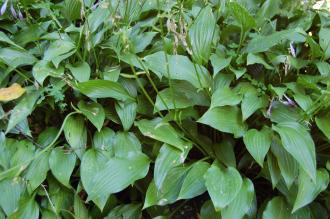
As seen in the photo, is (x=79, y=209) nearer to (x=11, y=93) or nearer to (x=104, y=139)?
(x=104, y=139)

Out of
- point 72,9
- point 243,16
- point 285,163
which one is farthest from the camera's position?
point 72,9

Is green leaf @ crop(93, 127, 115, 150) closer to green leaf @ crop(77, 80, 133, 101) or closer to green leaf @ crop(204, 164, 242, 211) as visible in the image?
green leaf @ crop(77, 80, 133, 101)

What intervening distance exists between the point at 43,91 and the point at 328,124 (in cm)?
145

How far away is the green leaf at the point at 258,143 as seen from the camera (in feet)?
6.29

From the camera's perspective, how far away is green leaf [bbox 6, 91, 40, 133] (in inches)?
83.7

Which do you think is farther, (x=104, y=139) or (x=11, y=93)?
(x=104, y=139)

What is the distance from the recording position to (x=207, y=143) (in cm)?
229

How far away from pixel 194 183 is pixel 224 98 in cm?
44

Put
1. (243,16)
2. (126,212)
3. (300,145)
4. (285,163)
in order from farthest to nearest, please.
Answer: (243,16), (126,212), (285,163), (300,145)

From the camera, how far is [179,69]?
2180mm

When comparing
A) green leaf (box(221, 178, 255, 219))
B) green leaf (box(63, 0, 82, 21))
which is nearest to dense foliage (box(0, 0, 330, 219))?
green leaf (box(221, 178, 255, 219))

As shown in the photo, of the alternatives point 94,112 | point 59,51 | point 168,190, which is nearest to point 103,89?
point 94,112

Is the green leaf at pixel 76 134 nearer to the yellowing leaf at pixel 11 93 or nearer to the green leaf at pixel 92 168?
the green leaf at pixel 92 168

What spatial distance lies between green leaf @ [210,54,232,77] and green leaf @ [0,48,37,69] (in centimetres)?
102
